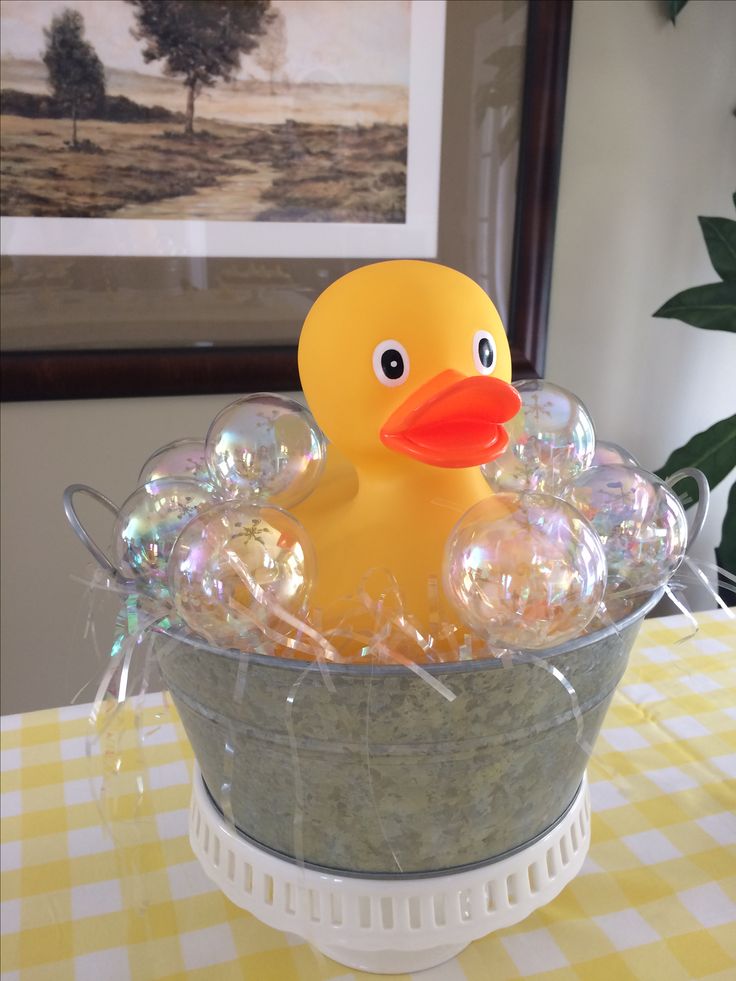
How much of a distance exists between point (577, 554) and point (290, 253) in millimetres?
1004

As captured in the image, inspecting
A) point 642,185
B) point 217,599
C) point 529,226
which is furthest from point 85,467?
point 642,185

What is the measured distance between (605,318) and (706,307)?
0.25 meters

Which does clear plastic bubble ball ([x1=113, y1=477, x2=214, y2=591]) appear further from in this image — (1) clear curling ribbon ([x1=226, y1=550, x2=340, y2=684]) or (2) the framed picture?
(2) the framed picture

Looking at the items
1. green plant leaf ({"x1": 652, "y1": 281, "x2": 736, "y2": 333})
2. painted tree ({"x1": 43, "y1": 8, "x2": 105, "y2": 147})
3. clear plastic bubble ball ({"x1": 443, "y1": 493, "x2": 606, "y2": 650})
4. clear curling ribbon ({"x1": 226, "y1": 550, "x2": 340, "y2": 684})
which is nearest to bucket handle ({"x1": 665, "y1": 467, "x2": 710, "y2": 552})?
clear plastic bubble ball ({"x1": 443, "y1": 493, "x2": 606, "y2": 650})

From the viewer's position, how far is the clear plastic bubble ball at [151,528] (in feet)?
1.76

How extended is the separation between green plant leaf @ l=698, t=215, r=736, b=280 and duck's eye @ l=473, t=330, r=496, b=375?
2.87 ft

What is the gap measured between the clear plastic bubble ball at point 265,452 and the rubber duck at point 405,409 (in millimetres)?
54

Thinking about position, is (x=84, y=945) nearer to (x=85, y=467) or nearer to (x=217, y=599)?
(x=217, y=599)

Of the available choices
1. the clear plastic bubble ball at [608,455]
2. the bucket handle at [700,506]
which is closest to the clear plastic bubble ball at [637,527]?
the bucket handle at [700,506]

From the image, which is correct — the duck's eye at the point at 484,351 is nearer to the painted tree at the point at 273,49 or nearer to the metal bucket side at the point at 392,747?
the metal bucket side at the point at 392,747

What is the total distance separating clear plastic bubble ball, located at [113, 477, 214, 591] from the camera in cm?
54

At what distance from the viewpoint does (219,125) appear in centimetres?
125

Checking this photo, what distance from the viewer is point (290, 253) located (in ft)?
4.36

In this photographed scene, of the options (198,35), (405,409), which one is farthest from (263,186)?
(405,409)
